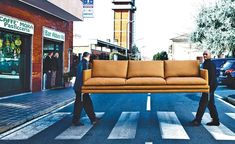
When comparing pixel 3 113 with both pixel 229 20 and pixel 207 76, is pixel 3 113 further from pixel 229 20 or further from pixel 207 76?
pixel 229 20

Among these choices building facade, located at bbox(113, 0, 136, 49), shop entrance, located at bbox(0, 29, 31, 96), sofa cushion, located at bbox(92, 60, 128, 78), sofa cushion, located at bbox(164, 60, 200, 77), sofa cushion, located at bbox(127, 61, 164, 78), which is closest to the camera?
sofa cushion, located at bbox(164, 60, 200, 77)

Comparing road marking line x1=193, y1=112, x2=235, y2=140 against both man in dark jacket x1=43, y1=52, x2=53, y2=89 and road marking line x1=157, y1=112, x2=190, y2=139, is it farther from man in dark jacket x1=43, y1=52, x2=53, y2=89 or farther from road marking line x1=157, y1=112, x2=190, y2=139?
man in dark jacket x1=43, y1=52, x2=53, y2=89

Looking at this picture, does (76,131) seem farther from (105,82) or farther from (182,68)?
(182,68)

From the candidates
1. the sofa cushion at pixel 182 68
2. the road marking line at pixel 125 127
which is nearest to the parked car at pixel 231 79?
the sofa cushion at pixel 182 68

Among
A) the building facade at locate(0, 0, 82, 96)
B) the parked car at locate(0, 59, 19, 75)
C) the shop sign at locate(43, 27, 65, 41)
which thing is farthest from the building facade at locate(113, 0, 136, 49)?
the parked car at locate(0, 59, 19, 75)

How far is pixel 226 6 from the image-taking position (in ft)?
111

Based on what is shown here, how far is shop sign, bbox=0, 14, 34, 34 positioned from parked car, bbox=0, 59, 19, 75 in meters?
1.30

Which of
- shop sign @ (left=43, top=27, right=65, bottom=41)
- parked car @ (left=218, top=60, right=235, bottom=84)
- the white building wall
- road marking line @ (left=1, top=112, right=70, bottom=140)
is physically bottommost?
road marking line @ (left=1, top=112, right=70, bottom=140)

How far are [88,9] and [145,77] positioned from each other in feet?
40.8

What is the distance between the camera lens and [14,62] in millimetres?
14641

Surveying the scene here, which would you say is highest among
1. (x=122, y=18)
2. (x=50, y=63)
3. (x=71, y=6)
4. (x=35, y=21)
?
(x=122, y=18)

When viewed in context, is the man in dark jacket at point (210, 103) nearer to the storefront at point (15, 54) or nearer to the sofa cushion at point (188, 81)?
the sofa cushion at point (188, 81)

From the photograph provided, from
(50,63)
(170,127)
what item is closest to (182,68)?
(170,127)

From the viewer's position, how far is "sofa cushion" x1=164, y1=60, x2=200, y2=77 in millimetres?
8961
